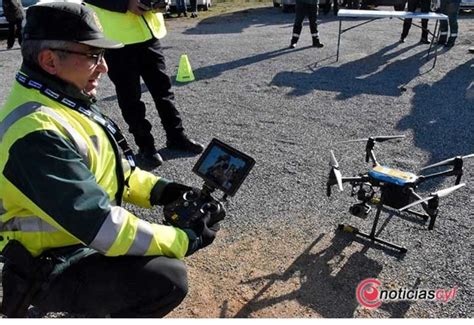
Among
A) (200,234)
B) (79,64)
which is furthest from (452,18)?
(79,64)

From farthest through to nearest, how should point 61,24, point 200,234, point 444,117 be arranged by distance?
point 444,117 → point 200,234 → point 61,24

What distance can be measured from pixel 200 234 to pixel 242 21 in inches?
470

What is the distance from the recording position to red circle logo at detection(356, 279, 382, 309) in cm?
253

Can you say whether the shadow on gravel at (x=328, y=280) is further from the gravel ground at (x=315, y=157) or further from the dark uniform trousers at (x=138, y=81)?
the dark uniform trousers at (x=138, y=81)

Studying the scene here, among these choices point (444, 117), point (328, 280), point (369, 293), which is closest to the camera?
point (369, 293)

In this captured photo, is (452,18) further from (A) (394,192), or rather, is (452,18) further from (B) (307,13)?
(A) (394,192)

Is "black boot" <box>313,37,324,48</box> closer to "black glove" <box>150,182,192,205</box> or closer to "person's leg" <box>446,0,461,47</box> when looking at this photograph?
"person's leg" <box>446,0,461,47</box>

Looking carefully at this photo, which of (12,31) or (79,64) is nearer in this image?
(79,64)

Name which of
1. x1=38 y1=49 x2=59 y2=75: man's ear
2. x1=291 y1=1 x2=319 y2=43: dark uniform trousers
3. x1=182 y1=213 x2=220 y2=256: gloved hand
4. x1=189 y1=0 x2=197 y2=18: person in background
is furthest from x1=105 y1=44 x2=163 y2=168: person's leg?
x1=189 y1=0 x2=197 y2=18: person in background

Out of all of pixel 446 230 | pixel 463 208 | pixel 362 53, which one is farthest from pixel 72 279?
pixel 362 53

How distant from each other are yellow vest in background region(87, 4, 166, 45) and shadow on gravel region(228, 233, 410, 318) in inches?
89.2

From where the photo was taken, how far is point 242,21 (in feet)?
43.0

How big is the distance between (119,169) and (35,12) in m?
0.75

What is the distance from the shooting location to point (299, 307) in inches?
99.5
